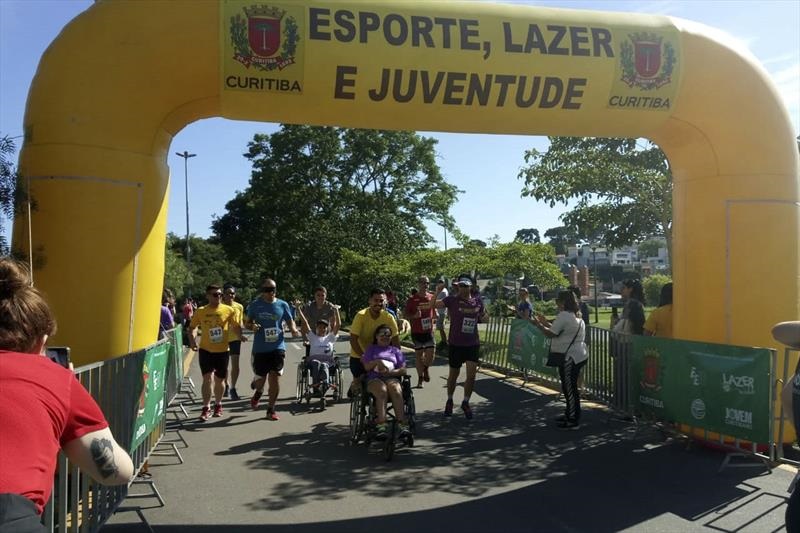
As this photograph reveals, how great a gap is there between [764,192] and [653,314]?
219 cm

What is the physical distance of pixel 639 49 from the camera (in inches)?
279

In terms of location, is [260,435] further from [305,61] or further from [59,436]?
[59,436]

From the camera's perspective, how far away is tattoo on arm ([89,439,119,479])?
2236mm

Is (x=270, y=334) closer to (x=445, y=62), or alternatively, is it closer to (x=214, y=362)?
(x=214, y=362)

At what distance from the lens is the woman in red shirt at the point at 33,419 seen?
1.93 meters

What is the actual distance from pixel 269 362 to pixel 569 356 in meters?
4.14

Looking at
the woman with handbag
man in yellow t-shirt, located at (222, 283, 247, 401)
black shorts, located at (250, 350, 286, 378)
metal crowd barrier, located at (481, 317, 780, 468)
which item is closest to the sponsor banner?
the woman with handbag

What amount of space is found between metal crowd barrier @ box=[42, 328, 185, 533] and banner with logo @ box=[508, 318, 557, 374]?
7529mm

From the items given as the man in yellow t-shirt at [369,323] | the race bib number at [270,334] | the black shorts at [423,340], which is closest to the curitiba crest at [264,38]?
the man in yellow t-shirt at [369,323]

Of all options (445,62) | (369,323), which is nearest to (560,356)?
(369,323)

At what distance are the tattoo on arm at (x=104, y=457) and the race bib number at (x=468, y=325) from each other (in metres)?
7.56

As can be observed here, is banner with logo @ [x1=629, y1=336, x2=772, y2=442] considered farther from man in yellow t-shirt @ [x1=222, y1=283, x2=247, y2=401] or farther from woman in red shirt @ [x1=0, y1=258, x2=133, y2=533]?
woman in red shirt @ [x1=0, y1=258, x2=133, y2=533]

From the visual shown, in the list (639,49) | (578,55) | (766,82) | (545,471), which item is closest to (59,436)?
(545,471)

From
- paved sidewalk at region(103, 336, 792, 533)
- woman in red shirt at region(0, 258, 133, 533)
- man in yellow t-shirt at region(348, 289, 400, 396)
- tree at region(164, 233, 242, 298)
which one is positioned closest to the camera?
woman in red shirt at region(0, 258, 133, 533)
